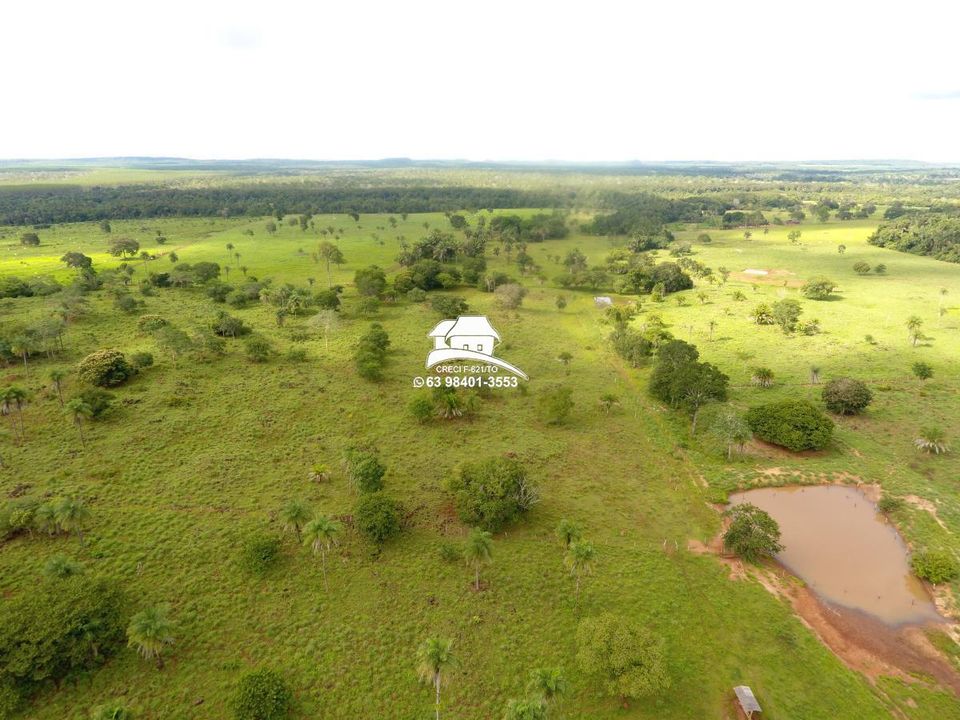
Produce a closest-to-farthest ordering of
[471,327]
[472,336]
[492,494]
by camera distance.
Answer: [492,494], [472,336], [471,327]

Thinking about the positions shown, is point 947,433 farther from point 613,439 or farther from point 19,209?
point 19,209

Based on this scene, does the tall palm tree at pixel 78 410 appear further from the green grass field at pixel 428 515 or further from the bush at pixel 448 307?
the bush at pixel 448 307

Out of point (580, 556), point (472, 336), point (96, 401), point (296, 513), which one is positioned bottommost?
point (472, 336)

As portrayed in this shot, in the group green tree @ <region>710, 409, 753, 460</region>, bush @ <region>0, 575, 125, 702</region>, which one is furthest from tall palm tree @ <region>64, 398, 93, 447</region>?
green tree @ <region>710, 409, 753, 460</region>

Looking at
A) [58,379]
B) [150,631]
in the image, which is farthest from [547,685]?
[58,379]

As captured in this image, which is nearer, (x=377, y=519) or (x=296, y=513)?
(x=296, y=513)

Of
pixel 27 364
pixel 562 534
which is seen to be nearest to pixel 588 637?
pixel 562 534

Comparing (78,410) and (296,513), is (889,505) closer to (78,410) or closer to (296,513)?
(296,513)
